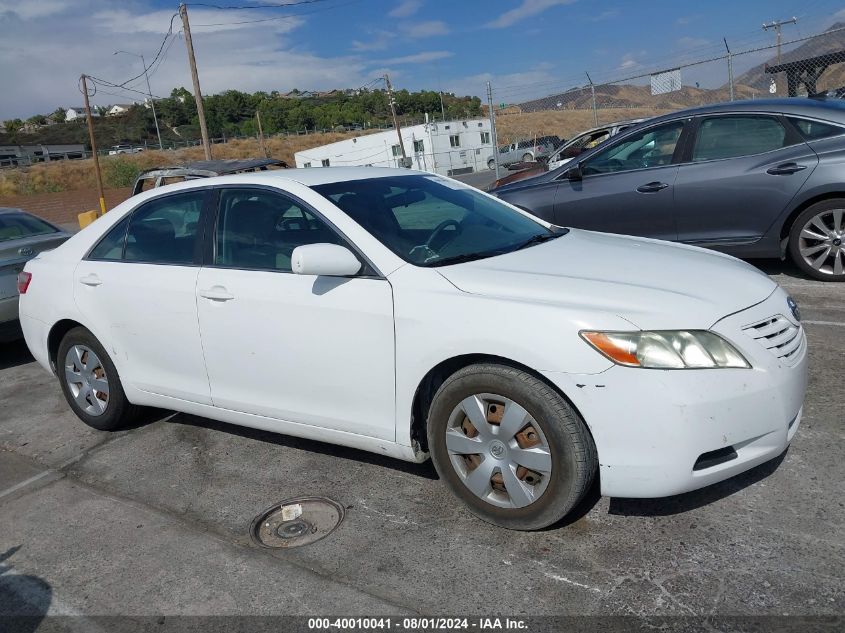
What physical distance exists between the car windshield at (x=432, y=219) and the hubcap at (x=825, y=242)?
3257mm

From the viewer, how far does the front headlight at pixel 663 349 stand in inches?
105

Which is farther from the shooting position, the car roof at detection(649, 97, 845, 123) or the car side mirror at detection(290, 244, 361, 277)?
the car roof at detection(649, 97, 845, 123)

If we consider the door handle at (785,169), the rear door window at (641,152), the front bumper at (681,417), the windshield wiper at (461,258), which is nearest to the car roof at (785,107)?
the rear door window at (641,152)

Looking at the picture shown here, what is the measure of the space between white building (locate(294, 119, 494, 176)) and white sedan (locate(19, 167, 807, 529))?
148 feet

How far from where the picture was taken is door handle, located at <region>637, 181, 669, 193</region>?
672 cm

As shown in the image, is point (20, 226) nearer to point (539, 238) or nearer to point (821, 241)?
point (539, 238)

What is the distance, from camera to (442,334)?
9.85 ft

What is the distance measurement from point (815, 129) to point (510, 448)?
497 cm

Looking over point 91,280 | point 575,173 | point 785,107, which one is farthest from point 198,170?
point 785,107

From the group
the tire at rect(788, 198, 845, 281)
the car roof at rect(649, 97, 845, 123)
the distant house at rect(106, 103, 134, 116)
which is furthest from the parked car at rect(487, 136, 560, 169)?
the distant house at rect(106, 103, 134, 116)

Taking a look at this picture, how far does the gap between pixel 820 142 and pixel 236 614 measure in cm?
593

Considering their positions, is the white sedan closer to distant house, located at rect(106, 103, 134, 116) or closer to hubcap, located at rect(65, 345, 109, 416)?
hubcap, located at rect(65, 345, 109, 416)

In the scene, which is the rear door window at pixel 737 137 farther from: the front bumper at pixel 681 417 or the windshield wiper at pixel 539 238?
the front bumper at pixel 681 417

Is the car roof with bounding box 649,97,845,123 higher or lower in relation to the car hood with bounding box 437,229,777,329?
higher
